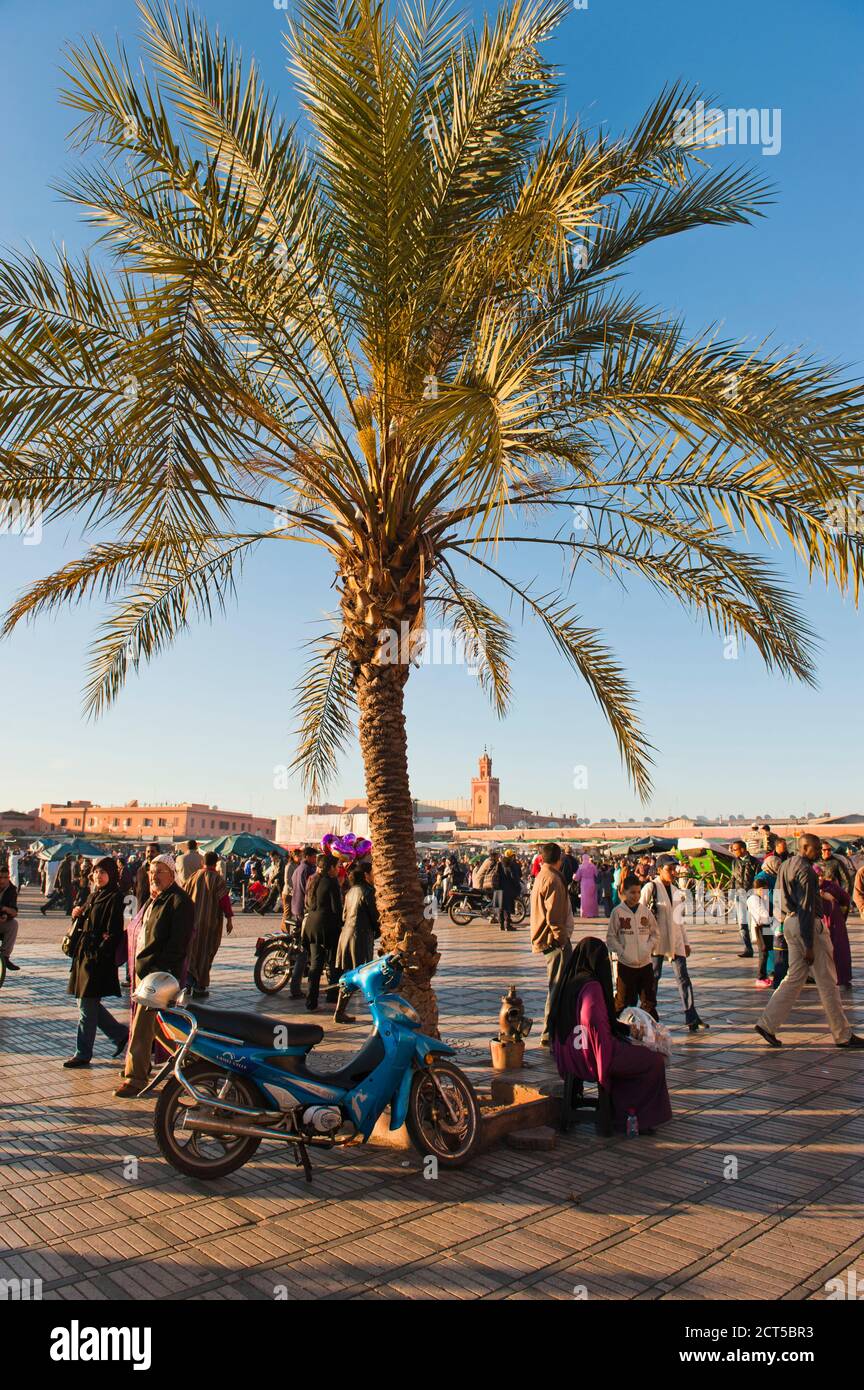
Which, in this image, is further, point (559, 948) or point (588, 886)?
point (588, 886)

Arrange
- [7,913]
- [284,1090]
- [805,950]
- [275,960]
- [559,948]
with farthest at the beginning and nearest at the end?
[275,960] → [7,913] → [559,948] → [805,950] → [284,1090]

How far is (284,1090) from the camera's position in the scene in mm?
4516

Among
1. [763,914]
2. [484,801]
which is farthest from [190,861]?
[484,801]

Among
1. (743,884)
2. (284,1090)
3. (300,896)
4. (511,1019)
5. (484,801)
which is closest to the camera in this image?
(284,1090)

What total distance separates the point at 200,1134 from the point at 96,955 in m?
2.37

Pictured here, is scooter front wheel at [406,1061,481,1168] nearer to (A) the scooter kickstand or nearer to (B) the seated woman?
(A) the scooter kickstand

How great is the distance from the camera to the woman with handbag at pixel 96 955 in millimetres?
6465

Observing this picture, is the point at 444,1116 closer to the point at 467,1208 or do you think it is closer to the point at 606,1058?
the point at 467,1208

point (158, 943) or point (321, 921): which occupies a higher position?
point (158, 943)

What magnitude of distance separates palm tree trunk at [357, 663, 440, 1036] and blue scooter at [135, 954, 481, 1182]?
937 mm

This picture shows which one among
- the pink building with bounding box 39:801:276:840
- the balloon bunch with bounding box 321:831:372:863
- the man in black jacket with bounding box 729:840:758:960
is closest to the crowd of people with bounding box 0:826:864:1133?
the balloon bunch with bounding box 321:831:372:863

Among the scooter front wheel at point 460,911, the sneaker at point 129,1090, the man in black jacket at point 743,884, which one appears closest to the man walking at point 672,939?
the sneaker at point 129,1090

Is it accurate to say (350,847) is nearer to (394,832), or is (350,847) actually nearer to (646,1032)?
(394,832)

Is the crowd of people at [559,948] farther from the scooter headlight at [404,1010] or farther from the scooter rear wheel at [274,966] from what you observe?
the scooter headlight at [404,1010]
